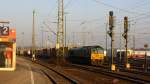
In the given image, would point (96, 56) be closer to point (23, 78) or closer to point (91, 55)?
point (91, 55)

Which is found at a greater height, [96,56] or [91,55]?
[91,55]

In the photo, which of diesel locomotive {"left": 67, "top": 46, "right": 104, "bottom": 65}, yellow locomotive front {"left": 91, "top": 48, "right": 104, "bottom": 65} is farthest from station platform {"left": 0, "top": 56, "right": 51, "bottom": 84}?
diesel locomotive {"left": 67, "top": 46, "right": 104, "bottom": 65}

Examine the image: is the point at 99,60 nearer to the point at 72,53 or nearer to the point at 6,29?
the point at 72,53

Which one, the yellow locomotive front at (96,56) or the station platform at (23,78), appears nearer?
the station platform at (23,78)

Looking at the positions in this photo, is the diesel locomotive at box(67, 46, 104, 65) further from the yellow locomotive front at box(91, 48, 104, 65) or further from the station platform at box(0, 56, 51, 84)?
the station platform at box(0, 56, 51, 84)

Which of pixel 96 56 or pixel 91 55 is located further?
pixel 96 56

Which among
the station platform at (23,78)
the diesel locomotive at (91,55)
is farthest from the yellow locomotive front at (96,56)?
the station platform at (23,78)

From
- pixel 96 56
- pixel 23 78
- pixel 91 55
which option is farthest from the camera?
pixel 96 56

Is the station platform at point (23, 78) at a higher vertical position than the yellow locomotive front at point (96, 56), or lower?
lower

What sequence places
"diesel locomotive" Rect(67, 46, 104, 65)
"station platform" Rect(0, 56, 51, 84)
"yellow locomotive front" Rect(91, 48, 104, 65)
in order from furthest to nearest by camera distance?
1. "diesel locomotive" Rect(67, 46, 104, 65)
2. "yellow locomotive front" Rect(91, 48, 104, 65)
3. "station platform" Rect(0, 56, 51, 84)

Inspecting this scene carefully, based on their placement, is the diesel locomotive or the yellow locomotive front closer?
the yellow locomotive front

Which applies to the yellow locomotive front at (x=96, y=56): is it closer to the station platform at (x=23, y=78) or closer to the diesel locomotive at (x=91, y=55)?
the diesel locomotive at (x=91, y=55)

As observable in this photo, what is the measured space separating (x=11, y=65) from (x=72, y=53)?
3407 centimetres

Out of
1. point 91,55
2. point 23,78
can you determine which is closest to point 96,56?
point 91,55
